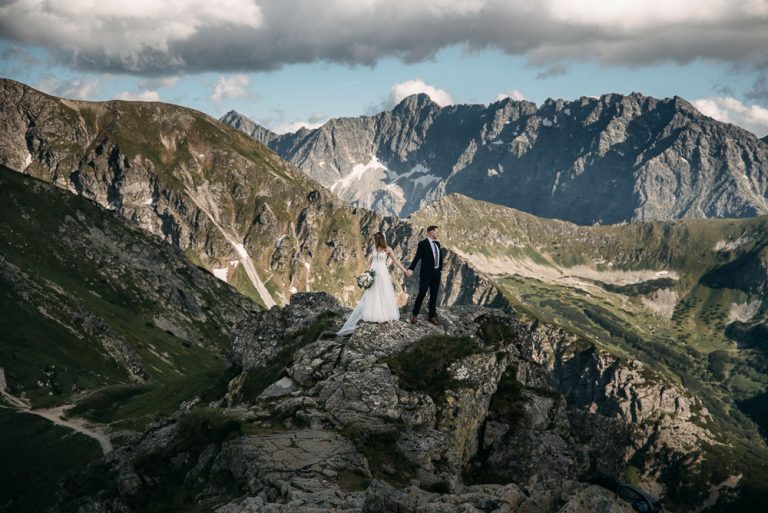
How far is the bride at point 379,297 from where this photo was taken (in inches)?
1759

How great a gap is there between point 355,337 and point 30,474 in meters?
52.8

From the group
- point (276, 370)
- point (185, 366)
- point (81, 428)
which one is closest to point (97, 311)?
point (185, 366)

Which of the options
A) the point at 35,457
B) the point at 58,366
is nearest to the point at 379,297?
the point at 35,457

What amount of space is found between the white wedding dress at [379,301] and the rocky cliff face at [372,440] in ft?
2.91

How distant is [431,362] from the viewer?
40.8 meters

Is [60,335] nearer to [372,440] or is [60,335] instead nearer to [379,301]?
[379,301]

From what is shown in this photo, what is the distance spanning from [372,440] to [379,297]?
12.3 m

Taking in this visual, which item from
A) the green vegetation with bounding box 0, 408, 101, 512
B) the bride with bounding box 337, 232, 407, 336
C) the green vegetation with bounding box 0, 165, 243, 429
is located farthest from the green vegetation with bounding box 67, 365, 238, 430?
the bride with bounding box 337, 232, 407, 336

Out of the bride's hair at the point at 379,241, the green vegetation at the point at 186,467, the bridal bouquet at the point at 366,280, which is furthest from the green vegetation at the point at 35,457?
the bride's hair at the point at 379,241

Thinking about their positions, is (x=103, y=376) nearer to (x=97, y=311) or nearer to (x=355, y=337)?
(x=97, y=311)

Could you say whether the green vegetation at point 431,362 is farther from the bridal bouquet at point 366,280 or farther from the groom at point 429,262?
the bridal bouquet at point 366,280

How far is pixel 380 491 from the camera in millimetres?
24531

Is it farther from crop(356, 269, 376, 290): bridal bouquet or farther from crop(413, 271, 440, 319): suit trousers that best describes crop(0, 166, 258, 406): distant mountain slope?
crop(413, 271, 440, 319): suit trousers

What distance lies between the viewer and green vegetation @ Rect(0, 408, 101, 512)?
71062 mm
